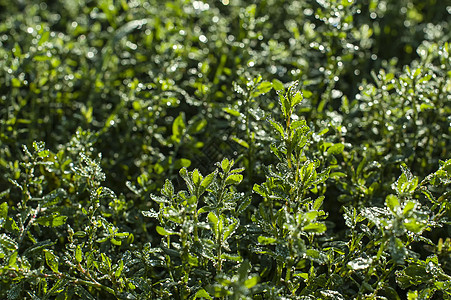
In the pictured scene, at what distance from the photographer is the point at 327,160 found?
6.36ft

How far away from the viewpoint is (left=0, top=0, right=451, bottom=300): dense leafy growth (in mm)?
1508

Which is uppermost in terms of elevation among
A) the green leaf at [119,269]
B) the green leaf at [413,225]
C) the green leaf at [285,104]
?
the green leaf at [285,104]

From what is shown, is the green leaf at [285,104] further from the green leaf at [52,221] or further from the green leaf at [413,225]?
the green leaf at [52,221]

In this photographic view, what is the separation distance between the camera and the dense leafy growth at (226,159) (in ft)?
4.95

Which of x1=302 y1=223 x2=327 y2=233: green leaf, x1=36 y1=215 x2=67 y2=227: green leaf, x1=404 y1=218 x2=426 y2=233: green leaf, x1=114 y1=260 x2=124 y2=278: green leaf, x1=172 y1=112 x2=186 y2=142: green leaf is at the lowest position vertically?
x1=36 y1=215 x2=67 y2=227: green leaf

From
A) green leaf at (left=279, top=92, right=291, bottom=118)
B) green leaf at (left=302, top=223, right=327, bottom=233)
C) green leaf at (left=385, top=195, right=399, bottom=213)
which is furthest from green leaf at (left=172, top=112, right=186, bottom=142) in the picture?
green leaf at (left=385, top=195, right=399, bottom=213)

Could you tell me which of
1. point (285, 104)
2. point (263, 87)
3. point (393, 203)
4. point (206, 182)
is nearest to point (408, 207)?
point (393, 203)

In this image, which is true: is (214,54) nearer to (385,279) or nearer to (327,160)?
(327,160)

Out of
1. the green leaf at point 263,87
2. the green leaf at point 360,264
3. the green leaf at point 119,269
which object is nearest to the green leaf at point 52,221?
the green leaf at point 119,269

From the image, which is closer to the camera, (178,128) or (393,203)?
(393,203)

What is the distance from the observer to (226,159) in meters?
1.53

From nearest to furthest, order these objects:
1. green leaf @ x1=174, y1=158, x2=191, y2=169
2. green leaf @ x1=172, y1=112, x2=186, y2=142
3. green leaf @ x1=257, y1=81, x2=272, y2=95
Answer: green leaf @ x1=257, y1=81, x2=272, y2=95, green leaf @ x1=174, y1=158, x2=191, y2=169, green leaf @ x1=172, y1=112, x2=186, y2=142

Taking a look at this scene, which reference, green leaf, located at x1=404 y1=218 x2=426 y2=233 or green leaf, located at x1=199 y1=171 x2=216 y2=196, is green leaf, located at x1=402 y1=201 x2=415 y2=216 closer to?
green leaf, located at x1=404 y1=218 x2=426 y2=233

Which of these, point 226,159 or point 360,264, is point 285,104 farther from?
point 360,264
